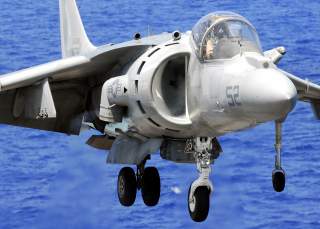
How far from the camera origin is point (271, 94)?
18.4 metres

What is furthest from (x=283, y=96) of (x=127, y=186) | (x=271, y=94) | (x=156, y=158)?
(x=156, y=158)

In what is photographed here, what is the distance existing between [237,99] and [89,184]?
11101mm

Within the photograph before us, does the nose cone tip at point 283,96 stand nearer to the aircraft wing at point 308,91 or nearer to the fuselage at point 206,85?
the fuselage at point 206,85

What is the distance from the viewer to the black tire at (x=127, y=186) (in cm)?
2396

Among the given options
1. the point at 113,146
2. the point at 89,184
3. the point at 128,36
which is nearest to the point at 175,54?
the point at 113,146

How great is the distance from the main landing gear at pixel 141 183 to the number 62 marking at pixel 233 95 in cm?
500

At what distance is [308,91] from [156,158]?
48362mm

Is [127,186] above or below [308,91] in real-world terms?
below

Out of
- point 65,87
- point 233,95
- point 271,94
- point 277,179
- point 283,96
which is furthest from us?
point 65,87

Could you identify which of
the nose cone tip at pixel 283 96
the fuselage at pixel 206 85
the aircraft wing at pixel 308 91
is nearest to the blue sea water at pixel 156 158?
the aircraft wing at pixel 308 91

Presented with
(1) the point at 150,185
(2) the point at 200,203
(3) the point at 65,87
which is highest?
(3) the point at 65,87

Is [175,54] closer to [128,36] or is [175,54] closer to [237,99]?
[237,99]

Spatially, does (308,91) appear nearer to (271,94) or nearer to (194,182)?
(194,182)

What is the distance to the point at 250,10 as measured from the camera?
109 metres
